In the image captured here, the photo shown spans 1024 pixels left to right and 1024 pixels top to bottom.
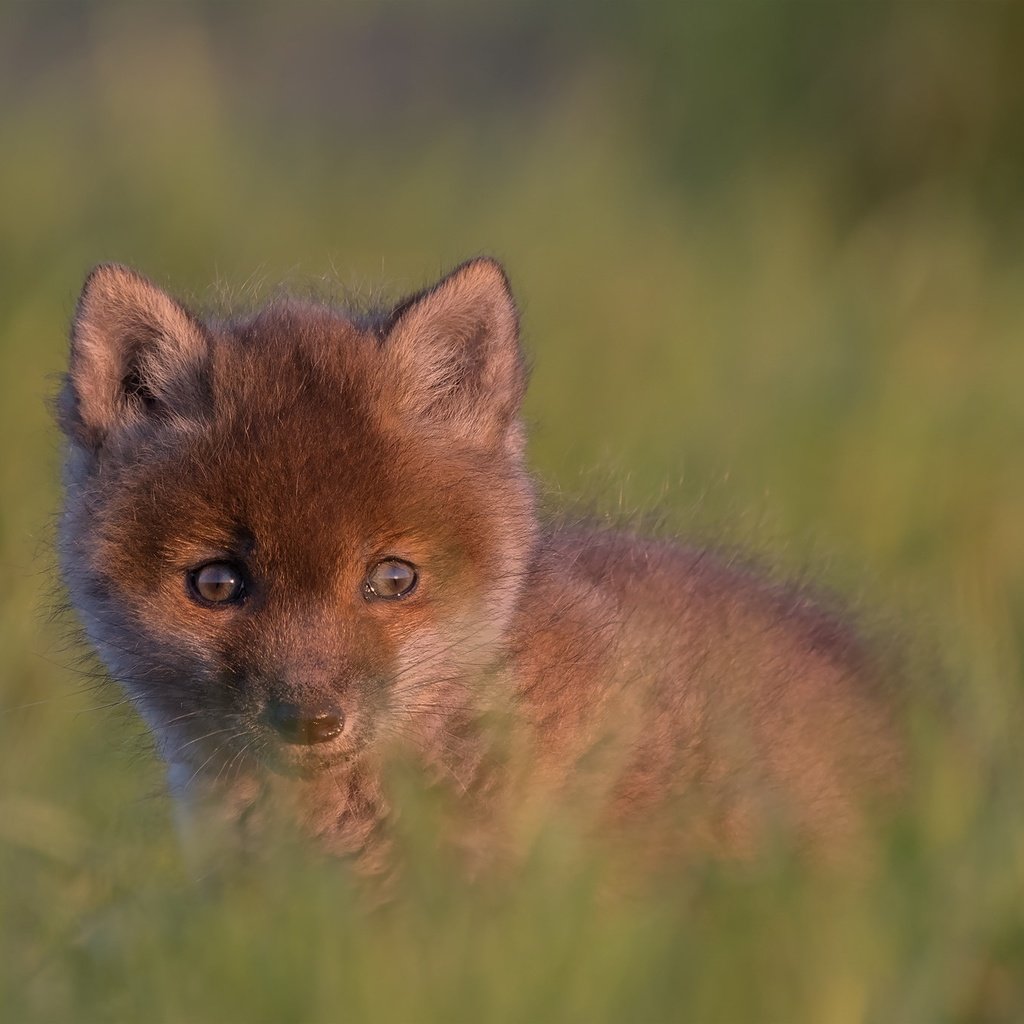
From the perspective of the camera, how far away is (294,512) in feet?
12.6

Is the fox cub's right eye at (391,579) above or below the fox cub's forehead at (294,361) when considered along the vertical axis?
below

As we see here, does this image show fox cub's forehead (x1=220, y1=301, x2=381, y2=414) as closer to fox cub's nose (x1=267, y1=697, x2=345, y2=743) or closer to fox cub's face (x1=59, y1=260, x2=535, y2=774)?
fox cub's face (x1=59, y1=260, x2=535, y2=774)

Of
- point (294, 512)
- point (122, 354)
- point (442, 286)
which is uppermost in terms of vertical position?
point (442, 286)

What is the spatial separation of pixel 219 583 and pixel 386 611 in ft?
1.23

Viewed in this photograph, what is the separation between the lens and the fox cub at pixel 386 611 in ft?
12.5

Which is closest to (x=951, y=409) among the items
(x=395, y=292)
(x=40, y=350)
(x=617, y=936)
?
(x=395, y=292)

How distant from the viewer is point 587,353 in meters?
8.67

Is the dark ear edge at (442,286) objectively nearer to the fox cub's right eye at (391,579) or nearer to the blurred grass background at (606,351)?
the fox cub's right eye at (391,579)

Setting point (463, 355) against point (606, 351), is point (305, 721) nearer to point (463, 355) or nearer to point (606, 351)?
point (463, 355)

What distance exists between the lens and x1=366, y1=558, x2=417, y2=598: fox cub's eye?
399 centimetres

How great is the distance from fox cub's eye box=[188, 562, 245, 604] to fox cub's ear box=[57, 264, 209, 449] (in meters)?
0.53

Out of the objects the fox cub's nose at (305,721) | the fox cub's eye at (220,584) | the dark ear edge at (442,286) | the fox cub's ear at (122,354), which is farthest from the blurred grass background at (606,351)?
the dark ear edge at (442,286)

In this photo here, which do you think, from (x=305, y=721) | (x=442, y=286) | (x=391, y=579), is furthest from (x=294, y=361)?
(x=305, y=721)

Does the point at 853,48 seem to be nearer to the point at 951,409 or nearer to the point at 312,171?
the point at 312,171
